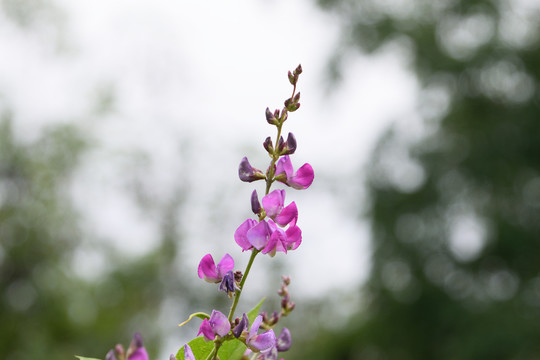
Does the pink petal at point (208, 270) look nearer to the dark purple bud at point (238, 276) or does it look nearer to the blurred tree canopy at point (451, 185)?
the dark purple bud at point (238, 276)

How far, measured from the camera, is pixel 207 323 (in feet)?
2.06

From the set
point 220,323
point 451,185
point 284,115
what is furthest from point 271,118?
point 451,185

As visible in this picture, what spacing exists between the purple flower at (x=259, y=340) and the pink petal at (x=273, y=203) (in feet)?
0.41

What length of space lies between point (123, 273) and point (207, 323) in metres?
17.1

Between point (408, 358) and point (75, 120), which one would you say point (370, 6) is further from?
point (75, 120)

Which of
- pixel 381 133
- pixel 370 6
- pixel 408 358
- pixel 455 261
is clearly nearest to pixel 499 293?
pixel 455 261

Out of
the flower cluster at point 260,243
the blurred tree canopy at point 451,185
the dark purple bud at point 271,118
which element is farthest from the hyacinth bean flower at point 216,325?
the blurred tree canopy at point 451,185

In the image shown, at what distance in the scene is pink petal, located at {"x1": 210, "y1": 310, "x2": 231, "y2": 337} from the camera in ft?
1.98

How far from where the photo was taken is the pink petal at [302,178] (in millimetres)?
701

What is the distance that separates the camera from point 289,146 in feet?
2.27

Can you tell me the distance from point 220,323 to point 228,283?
0.05m

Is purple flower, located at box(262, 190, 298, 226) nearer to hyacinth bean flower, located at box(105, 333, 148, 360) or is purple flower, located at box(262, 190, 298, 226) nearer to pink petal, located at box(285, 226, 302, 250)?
pink petal, located at box(285, 226, 302, 250)

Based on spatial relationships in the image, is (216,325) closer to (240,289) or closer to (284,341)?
(240,289)

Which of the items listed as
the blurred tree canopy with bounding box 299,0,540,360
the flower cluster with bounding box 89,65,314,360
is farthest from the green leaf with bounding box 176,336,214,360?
the blurred tree canopy with bounding box 299,0,540,360
